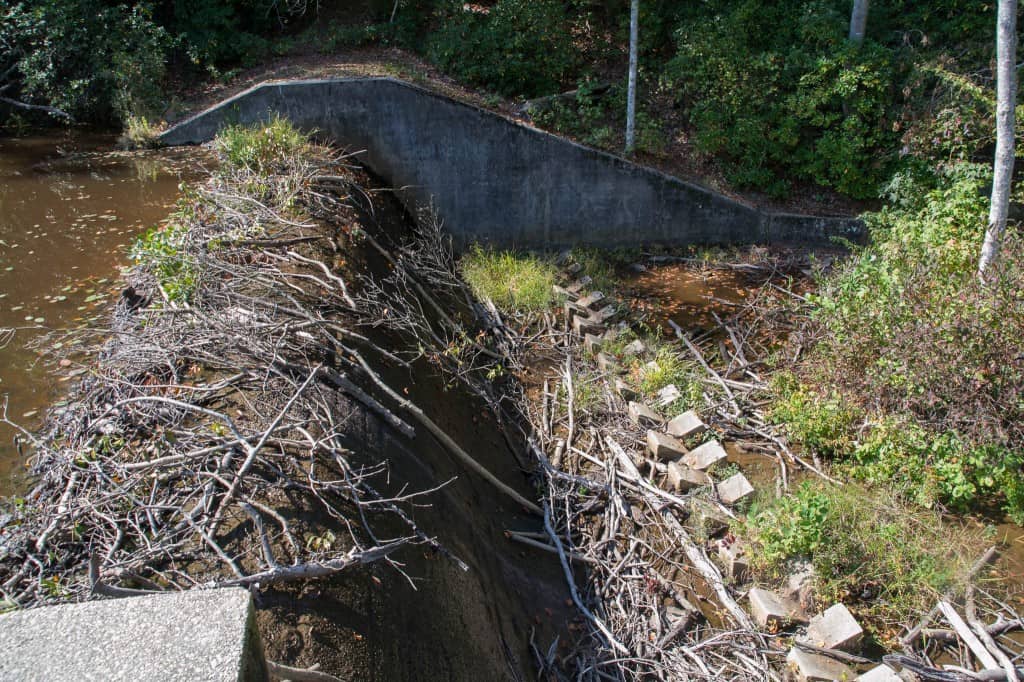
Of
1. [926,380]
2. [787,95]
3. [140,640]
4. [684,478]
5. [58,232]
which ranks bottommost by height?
[684,478]

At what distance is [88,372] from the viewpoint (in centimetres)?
489

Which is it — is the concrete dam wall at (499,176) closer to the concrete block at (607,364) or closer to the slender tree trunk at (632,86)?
the slender tree trunk at (632,86)

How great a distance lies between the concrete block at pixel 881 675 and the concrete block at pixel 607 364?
414cm

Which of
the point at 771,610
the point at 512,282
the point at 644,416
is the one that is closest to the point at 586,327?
the point at 512,282

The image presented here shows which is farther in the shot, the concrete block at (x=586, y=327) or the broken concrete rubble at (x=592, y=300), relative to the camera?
the broken concrete rubble at (x=592, y=300)

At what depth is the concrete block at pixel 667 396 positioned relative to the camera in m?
7.28

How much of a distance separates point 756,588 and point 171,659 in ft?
14.7

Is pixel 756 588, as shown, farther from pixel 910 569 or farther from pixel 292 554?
pixel 292 554

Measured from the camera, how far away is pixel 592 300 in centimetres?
947

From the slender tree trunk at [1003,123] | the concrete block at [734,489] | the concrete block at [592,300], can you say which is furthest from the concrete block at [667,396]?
the slender tree trunk at [1003,123]

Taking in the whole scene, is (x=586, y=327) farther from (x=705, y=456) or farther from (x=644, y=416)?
(x=705, y=456)

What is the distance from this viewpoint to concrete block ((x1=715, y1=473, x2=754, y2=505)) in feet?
19.2

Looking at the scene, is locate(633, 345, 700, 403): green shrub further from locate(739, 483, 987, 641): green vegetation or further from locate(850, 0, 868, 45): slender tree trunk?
locate(850, 0, 868, 45): slender tree trunk

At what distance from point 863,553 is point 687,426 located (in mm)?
2005
